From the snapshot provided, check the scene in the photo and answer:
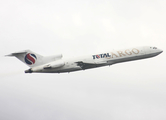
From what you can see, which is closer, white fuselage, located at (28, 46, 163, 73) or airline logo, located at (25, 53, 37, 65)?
white fuselage, located at (28, 46, 163, 73)

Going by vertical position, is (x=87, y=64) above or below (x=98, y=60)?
below

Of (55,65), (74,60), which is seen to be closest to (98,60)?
(74,60)

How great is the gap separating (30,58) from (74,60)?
739cm

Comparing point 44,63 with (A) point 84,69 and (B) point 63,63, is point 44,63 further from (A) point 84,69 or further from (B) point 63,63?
(A) point 84,69

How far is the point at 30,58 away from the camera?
40875mm

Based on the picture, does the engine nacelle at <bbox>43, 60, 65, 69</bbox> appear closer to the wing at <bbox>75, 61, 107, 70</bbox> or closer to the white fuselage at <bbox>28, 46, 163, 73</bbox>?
the white fuselage at <bbox>28, 46, 163, 73</bbox>

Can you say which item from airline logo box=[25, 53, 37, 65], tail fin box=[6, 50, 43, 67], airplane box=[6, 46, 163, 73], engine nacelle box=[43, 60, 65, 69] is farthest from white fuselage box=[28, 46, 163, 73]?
airline logo box=[25, 53, 37, 65]

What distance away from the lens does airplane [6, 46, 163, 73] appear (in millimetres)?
39594

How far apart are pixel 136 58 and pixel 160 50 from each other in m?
4.94

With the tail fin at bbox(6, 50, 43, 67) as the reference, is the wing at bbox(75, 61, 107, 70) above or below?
below

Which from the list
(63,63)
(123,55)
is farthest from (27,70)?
(123,55)

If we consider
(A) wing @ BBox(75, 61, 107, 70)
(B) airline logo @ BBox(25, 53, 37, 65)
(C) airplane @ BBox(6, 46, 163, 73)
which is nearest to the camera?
(A) wing @ BBox(75, 61, 107, 70)

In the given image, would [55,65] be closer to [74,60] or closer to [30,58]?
[74,60]

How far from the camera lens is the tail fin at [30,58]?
40531 mm
